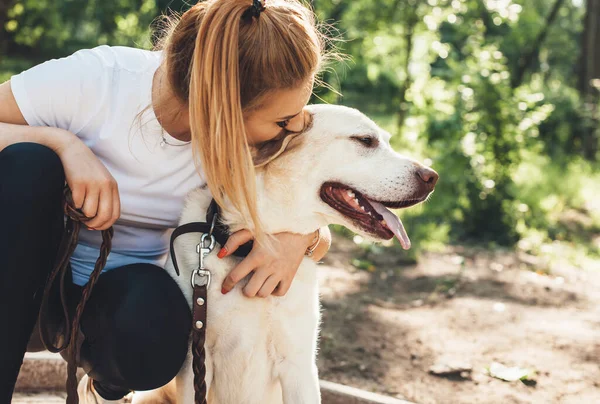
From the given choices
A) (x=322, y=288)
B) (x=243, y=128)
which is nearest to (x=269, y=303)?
(x=243, y=128)

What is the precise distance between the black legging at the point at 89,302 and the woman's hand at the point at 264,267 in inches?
7.2

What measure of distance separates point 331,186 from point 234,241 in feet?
1.11

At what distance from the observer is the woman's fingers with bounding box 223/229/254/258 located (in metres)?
2.01

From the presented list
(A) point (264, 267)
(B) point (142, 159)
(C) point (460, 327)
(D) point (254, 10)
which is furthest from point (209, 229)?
(C) point (460, 327)

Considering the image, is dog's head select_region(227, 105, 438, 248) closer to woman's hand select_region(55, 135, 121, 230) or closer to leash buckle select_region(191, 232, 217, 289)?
leash buckle select_region(191, 232, 217, 289)

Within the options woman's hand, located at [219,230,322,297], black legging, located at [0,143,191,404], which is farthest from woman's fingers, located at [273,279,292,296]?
black legging, located at [0,143,191,404]

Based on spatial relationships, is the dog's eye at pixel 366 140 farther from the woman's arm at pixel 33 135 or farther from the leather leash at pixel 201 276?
the woman's arm at pixel 33 135

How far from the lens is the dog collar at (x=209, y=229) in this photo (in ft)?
6.60

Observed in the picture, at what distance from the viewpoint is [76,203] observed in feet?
5.87

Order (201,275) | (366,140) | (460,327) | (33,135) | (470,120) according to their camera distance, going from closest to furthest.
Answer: (33,135) → (201,275) → (366,140) → (460,327) → (470,120)

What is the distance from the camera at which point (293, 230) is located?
2.12 meters

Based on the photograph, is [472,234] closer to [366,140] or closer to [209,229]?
[366,140]

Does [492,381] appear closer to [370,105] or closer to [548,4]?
[370,105]

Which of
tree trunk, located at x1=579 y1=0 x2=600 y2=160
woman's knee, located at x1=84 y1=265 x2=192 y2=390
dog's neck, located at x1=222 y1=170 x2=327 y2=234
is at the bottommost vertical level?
tree trunk, located at x1=579 y1=0 x2=600 y2=160
